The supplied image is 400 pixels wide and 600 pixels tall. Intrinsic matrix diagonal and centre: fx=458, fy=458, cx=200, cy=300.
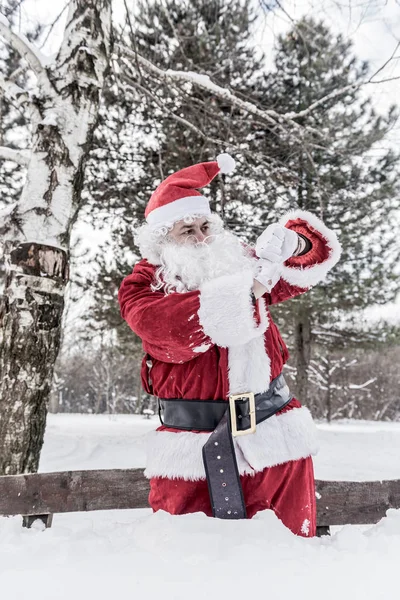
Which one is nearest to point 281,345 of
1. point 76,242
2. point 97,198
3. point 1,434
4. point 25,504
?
point 25,504

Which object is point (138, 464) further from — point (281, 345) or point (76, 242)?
point (76, 242)

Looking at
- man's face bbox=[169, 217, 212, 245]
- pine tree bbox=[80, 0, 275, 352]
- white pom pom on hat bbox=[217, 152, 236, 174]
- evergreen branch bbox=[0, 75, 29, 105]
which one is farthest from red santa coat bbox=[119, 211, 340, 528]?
pine tree bbox=[80, 0, 275, 352]

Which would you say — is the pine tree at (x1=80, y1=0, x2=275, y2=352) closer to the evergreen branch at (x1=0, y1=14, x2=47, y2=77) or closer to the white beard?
the evergreen branch at (x1=0, y1=14, x2=47, y2=77)

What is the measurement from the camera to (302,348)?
479 inches

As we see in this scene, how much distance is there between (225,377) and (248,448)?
23cm

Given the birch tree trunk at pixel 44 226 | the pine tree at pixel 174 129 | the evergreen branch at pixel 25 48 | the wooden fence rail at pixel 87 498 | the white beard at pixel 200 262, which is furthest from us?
the pine tree at pixel 174 129

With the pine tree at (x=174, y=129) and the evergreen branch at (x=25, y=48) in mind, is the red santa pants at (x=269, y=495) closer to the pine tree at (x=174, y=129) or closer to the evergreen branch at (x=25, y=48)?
the evergreen branch at (x=25, y=48)

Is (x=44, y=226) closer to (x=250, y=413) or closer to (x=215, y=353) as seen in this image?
(x=215, y=353)

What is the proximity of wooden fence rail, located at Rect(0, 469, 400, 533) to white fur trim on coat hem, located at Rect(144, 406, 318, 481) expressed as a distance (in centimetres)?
44

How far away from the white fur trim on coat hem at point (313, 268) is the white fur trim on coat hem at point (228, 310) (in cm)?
27

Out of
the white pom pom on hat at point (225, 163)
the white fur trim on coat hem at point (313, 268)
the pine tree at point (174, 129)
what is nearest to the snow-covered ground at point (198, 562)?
the white fur trim on coat hem at point (313, 268)

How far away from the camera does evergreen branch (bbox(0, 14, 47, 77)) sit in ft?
8.80

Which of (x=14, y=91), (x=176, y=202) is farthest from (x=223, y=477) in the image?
(x=14, y=91)

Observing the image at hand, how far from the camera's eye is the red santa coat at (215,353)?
4.43 ft
